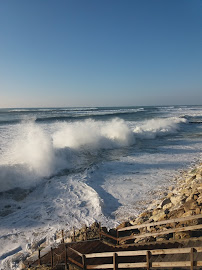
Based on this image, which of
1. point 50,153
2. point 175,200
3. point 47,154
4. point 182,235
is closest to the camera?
point 182,235

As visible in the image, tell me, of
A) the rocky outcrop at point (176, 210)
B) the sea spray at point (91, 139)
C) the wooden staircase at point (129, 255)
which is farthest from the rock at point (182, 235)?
the sea spray at point (91, 139)

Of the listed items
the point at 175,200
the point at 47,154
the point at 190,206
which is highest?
the point at 47,154

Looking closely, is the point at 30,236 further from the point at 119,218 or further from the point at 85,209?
the point at 119,218

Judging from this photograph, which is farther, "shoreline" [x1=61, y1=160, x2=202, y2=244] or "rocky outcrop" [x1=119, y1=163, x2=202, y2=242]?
"shoreline" [x1=61, y1=160, x2=202, y2=244]

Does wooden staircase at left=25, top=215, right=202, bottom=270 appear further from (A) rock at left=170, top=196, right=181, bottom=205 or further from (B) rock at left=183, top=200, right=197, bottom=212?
(A) rock at left=170, top=196, right=181, bottom=205

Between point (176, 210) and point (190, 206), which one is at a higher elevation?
point (190, 206)

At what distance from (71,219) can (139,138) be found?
1846 centimetres

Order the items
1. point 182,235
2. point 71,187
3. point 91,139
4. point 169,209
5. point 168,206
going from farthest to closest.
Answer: point 91,139
point 71,187
point 168,206
point 169,209
point 182,235

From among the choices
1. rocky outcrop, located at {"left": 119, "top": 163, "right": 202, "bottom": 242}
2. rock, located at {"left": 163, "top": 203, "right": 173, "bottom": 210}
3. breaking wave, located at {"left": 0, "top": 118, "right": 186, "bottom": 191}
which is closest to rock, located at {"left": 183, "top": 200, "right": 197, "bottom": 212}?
rocky outcrop, located at {"left": 119, "top": 163, "right": 202, "bottom": 242}

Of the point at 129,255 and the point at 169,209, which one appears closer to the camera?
the point at 129,255

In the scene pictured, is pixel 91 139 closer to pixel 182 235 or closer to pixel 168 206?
pixel 168 206

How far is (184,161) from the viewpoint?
13.7 m

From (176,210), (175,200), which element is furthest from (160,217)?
(175,200)

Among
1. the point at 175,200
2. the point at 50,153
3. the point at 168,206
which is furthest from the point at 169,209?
the point at 50,153
